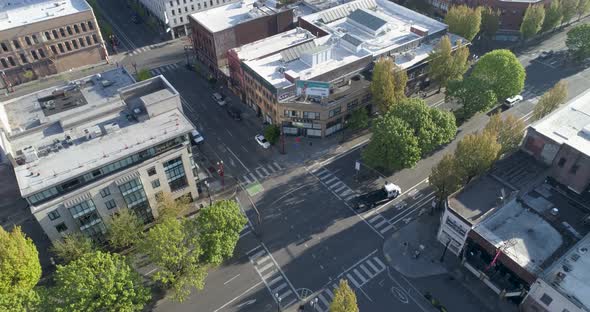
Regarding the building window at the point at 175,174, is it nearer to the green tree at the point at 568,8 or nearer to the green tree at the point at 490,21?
the green tree at the point at 490,21

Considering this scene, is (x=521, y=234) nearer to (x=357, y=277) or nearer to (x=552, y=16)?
(x=357, y=277)

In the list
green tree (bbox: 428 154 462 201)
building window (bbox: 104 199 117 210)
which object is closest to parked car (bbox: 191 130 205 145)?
building window (bbox: 104 199 117 210)

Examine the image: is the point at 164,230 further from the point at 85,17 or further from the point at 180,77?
the point at 85,17

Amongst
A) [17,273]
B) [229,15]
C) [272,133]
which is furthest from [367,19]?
[17,273]

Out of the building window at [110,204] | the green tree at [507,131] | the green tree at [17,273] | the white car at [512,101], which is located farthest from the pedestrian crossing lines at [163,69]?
the white car at [512,101]

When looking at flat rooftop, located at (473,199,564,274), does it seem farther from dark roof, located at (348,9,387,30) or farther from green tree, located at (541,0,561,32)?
green tree, located at (541,0,561,32)
